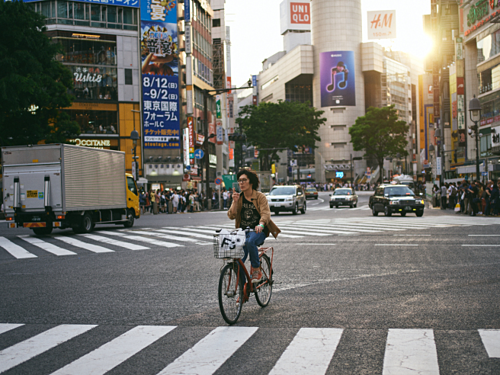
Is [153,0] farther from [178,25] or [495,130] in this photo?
[495,130]

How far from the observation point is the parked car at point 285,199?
33.4 m

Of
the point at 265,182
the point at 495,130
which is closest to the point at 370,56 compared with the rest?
the point at 265,182

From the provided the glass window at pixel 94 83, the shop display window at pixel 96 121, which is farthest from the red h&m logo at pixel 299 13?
the shop display window at pixel 96 121

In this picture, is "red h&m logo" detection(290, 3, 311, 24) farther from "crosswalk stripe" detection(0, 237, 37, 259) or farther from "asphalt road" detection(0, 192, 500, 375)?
"asphalt road" detection(0, 192, 500, 375)

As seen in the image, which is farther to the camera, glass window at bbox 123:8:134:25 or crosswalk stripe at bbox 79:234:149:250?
glass window at bbox 123:8:134:25

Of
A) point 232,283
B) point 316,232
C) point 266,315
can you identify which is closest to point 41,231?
point 316,232

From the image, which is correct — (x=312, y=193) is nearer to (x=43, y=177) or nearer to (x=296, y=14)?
(x=43, y=177)

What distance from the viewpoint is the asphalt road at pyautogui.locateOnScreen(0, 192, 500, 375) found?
506cm

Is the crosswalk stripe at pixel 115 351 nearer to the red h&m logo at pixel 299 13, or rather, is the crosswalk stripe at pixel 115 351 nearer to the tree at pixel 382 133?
the tree at pixel 382 133

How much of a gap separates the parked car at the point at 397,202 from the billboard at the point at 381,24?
11730 cm

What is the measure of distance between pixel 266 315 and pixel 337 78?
411 feet

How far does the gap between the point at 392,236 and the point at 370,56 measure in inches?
4597

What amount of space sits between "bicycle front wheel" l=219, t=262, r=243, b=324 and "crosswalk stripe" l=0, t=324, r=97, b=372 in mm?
1567

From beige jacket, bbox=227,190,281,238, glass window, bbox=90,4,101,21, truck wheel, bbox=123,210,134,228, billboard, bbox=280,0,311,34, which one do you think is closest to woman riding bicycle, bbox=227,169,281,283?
beige jacket, bbox=227,190,281,238
